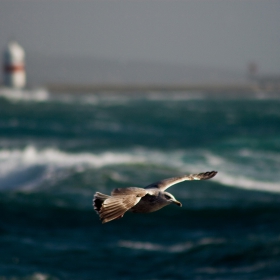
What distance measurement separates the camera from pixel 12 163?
28.2m

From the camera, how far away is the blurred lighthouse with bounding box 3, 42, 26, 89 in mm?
59156

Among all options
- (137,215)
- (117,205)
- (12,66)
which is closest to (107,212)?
(117,205)

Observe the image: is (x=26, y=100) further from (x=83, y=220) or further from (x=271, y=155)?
(x=83, y=220)

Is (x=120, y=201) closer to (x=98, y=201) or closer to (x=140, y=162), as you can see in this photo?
(x=98, y=201)

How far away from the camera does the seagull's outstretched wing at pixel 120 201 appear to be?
7.20m

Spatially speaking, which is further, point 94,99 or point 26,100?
point 94,99

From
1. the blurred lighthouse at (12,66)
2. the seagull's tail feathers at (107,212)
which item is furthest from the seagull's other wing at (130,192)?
the blurred lighthouse at (12,66)

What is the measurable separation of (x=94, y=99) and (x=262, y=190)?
45772mm

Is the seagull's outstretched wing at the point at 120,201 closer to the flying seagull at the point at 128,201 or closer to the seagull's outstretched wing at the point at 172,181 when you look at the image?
the flying seagull at the point at 128,201

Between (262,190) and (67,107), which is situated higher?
(67,107)

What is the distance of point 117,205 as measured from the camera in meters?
7.30

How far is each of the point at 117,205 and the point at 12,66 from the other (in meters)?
53.7

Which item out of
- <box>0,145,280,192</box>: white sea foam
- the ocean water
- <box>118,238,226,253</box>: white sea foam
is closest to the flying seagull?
the ocean water

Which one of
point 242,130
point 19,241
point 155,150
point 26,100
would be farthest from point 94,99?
point 19,241
